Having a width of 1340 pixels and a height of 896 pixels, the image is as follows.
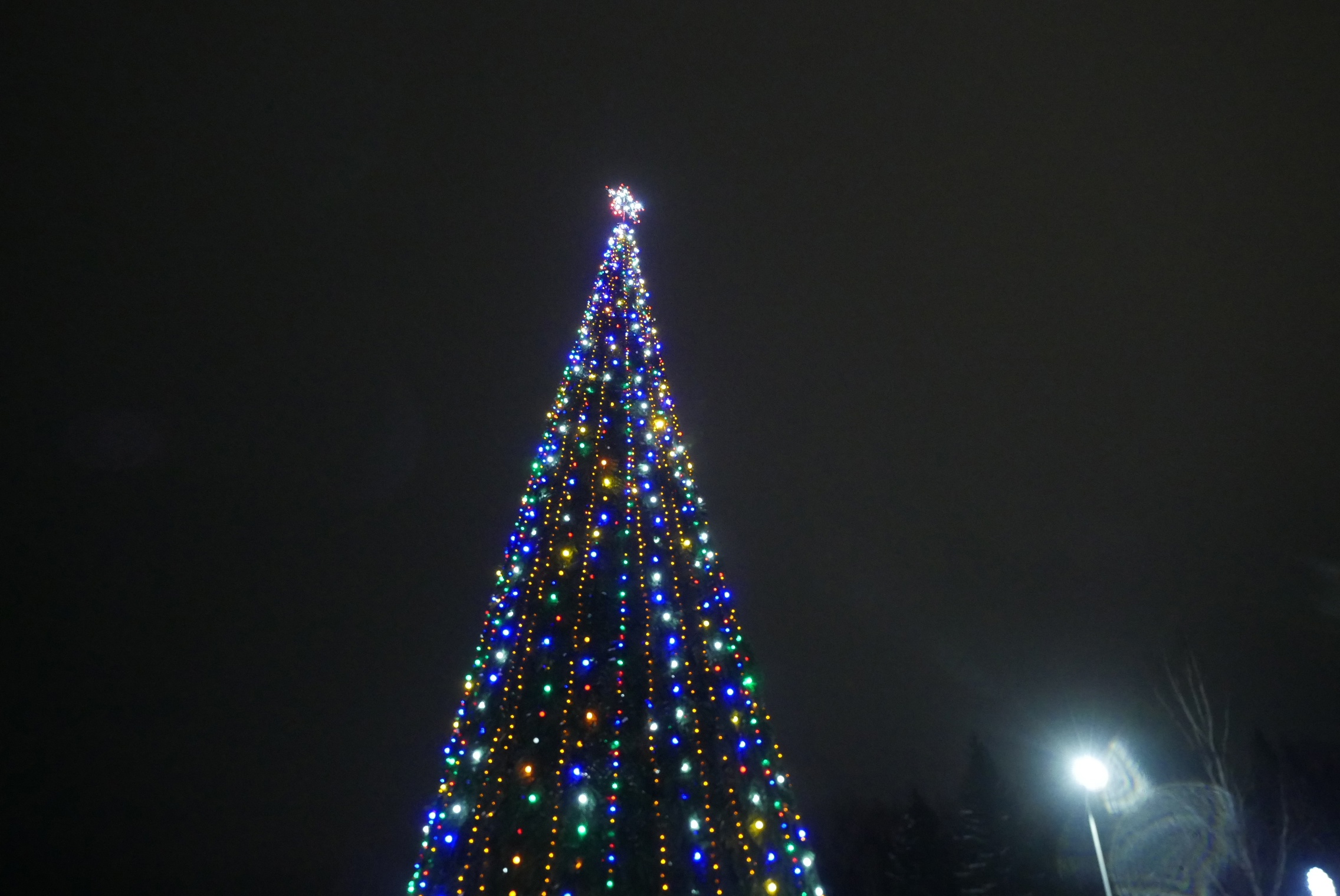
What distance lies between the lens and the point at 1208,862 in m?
12.5

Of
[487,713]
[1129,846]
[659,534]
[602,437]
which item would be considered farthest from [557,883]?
[1129,846]

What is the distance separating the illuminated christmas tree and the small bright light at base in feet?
17.8

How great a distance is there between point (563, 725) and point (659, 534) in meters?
1.60

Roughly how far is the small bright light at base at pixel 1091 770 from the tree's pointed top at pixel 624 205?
775cm

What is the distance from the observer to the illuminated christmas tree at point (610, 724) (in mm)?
4883

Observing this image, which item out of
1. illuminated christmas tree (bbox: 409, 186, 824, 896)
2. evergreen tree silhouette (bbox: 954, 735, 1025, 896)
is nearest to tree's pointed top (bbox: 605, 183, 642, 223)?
illuminated christmas tree (bbox: 409, 186, 824, 896)

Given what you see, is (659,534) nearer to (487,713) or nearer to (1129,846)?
(487,713)

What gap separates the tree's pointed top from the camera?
803cm

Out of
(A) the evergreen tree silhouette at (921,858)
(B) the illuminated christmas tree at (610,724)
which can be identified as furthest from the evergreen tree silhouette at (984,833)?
(B) the illuminated christmas tree at (610,724)

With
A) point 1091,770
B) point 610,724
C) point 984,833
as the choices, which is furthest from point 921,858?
point 610,724

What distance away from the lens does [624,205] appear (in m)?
8.06

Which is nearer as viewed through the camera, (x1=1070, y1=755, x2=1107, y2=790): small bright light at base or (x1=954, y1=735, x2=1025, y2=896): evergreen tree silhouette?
(x1=1070, y1=755, x2=1107, y2=790): small bright light at base

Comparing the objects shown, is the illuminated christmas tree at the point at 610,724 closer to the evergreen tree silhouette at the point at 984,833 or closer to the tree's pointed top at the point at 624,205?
the tree's pointed top at the point at 624,205

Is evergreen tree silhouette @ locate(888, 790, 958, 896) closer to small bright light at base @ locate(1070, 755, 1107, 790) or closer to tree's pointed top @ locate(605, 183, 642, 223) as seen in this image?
small bright light at base @ locate(1070, 755, 1107, 790)
